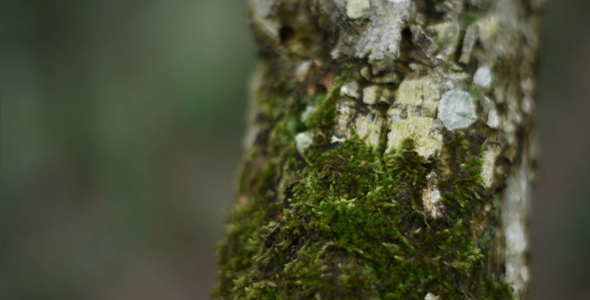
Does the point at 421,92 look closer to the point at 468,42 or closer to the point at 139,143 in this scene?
the point at 468,42

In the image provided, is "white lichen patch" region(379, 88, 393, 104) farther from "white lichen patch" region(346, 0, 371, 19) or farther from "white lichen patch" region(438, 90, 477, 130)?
"white lichen patch" region(346, 0, 371, 19)

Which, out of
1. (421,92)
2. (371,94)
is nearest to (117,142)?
(371,94)

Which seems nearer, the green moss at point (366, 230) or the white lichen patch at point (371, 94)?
the green moss at point (366, 230)

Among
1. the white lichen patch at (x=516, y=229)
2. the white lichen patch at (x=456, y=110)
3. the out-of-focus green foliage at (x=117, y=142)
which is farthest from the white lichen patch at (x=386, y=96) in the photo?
the out-of-focus green foliage at (x=117, y=142)

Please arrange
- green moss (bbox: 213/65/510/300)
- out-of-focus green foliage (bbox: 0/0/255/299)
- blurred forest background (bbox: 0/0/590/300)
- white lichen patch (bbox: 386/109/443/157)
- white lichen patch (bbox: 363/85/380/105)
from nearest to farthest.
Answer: green moss (bbox: 213/65/510/300) → white lichen patch (bbox: 386/109/443/157) → white lichen patch (bbox: 363/85/380/105) → blurred forest background (bbox: 0/0/590/300) → out-of-focus green foliage (bbox: 0/0/255/299)

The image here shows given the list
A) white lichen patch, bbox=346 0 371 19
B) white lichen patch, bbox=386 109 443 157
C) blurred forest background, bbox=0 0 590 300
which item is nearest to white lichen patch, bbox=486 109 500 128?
white lichen patch, bbox=386 109 443 157

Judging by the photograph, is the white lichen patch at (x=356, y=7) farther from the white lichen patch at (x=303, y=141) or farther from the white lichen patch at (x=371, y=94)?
the white lichen patch at (x=303, y=141)
